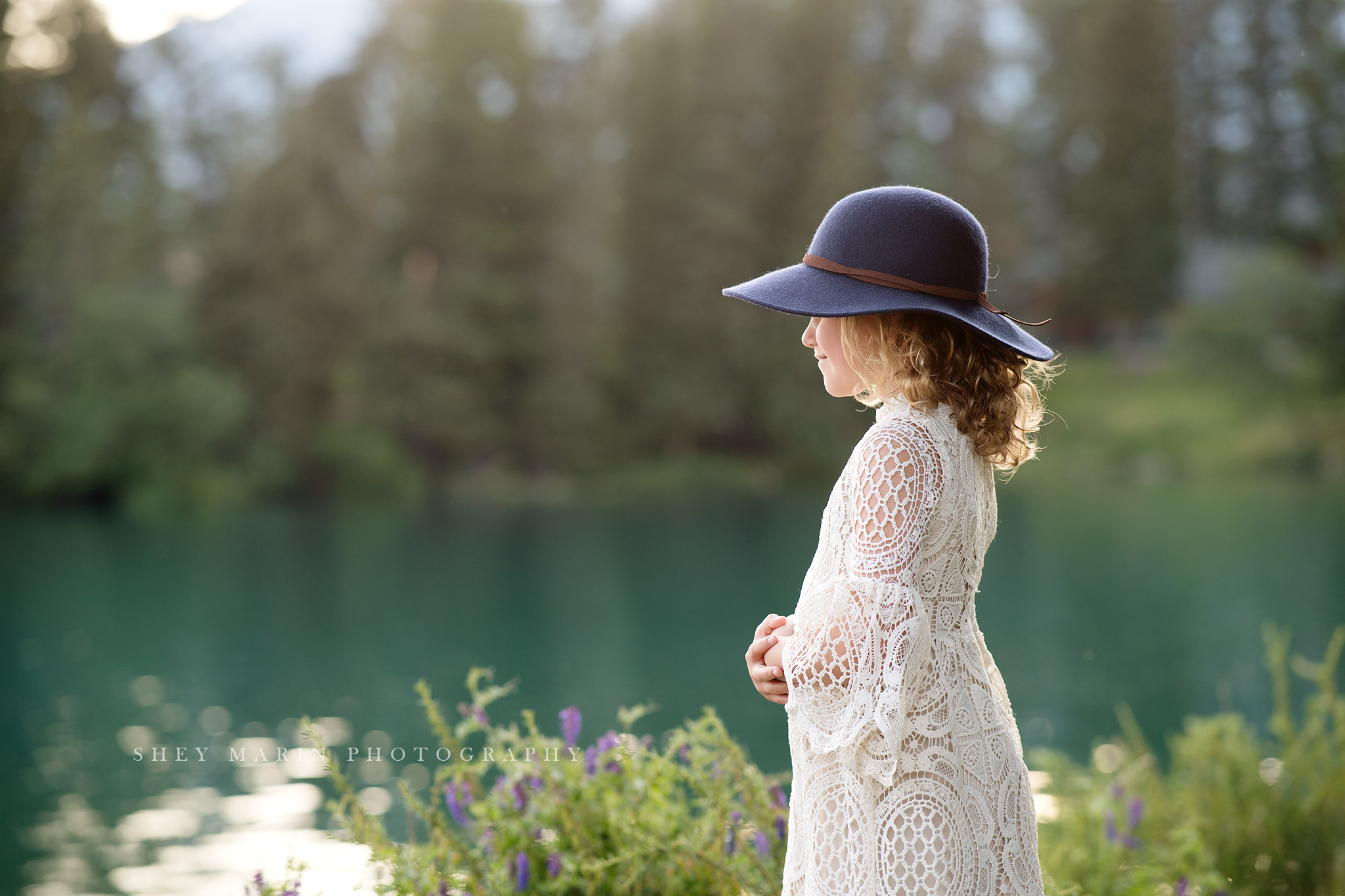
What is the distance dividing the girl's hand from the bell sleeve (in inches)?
1.9

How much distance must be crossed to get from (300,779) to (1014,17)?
35.4 m

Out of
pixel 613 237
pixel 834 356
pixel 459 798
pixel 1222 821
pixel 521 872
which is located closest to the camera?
pixel 834 356

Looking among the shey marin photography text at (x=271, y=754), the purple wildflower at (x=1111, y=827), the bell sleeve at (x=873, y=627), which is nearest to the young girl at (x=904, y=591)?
the bell sleeve at (x=873, y=627)

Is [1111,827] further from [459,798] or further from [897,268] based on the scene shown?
[897,268]

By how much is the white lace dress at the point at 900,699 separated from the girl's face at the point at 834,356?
0.09 metres

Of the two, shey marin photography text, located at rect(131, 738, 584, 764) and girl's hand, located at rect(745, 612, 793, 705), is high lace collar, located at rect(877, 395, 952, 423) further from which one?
shey marin photography text, located at rect(131, 738, 584, 764)

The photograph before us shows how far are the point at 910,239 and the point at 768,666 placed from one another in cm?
54

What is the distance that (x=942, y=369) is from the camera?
1506 millimetres

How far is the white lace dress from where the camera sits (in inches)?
54.6

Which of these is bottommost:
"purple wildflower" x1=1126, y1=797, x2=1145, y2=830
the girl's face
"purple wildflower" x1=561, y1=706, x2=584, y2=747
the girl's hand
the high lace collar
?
"purple wildflower" x1=1126, y1=797, x2=1145, y2=830

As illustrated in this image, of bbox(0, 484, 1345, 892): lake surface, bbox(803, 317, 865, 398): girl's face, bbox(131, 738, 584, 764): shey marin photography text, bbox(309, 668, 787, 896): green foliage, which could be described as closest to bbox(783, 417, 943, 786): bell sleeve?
bbox(803, 317, 865, 398): girl's face

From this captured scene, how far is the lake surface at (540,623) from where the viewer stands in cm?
753

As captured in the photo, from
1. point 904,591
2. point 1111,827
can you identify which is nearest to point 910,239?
point 904,591

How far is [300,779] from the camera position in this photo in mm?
6273
